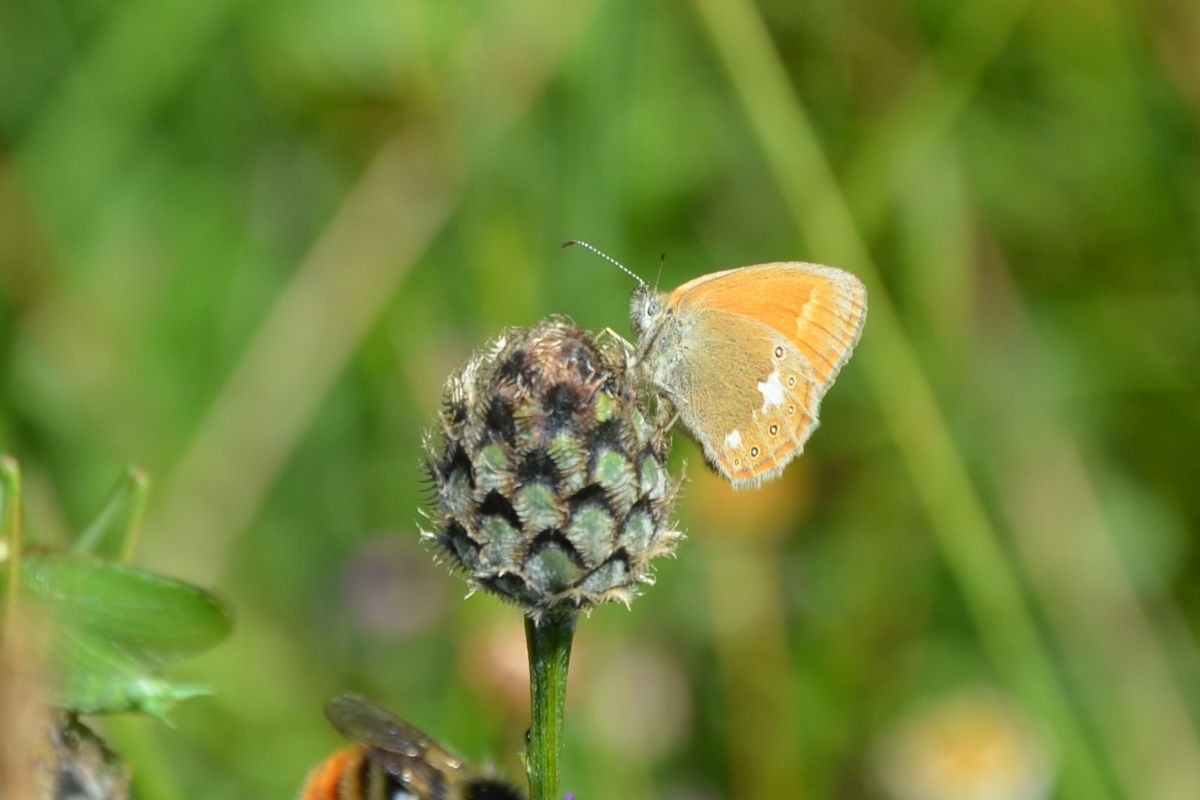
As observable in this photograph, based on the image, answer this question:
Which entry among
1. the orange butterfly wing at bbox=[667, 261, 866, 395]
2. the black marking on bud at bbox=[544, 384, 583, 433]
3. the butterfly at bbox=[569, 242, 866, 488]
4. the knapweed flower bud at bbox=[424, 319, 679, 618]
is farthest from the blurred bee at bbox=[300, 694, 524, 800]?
the orange butterfly wing at bbox=[667, 261, 866, 395]

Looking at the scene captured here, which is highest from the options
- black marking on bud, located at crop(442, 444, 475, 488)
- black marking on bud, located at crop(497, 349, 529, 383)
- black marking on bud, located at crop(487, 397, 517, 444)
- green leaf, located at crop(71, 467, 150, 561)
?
black marking on bud, located at crop(497, 349, 529, 383)

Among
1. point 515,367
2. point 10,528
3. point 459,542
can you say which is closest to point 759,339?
point 515,367

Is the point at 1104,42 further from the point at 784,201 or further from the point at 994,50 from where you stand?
the point at 784,201

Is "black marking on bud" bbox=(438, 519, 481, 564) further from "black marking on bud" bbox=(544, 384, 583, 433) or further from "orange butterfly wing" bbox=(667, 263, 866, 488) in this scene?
"orange butterfly wing" bbox=(667, 263, 866, 488)

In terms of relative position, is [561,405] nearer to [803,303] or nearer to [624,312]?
Answer: [803,303]

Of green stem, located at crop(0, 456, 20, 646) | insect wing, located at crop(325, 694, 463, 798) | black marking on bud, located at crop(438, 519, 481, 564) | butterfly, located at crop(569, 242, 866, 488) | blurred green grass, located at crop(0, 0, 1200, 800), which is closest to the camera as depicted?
green stem, located at crop(0, 456, 20, 646)

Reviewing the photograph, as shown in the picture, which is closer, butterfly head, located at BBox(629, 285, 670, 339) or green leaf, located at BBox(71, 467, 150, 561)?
green leaf, located at BBox(71, 467, 150, 561)

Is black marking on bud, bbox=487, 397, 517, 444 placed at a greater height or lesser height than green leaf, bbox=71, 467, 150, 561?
greater

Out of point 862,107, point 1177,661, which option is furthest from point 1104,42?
point 1177,661
